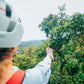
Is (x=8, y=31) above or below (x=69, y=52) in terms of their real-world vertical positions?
above

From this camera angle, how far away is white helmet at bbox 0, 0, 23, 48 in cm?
56

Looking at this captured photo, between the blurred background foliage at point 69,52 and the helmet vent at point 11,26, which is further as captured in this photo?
the blurred background foliage at point 69,52

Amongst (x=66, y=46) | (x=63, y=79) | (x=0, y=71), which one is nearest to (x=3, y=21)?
(x=0, y=71)

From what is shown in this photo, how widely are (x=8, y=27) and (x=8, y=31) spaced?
0.07 ft

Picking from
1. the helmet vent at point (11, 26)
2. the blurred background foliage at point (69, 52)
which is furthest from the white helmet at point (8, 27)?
the blurred background foliage at point (69, 52)

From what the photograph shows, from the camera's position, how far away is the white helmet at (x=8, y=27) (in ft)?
1.85

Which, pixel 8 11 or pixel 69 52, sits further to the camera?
pixel 69 52

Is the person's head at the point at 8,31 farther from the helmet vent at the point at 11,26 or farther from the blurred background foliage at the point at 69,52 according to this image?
the blurred background foliage at the point at 69,52

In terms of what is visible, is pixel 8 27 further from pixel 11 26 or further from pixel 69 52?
pixel 69 52

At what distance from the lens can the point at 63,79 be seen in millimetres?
7320

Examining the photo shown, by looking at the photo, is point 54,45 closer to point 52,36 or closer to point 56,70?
point 52,36

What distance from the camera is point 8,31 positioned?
1.94ft

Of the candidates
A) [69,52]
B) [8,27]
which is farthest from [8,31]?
[69,52]

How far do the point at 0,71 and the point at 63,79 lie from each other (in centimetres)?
728
